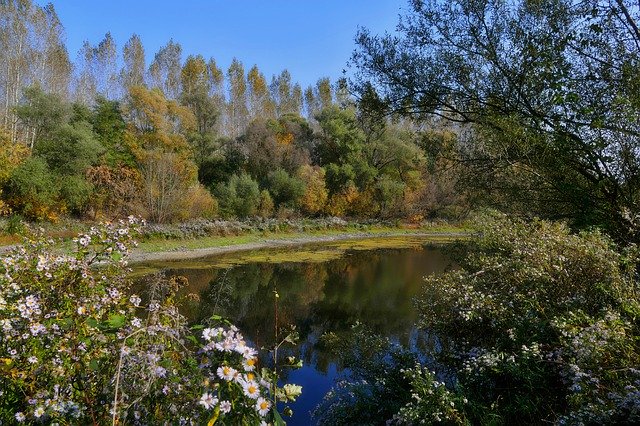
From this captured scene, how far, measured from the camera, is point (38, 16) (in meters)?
29.8

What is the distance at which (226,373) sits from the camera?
5.77 feet

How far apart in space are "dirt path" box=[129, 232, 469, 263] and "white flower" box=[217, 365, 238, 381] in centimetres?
1384

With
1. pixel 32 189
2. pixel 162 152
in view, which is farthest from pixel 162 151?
pixel 32 189

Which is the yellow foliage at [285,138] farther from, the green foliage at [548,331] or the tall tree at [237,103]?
the green foliage at [548,331]

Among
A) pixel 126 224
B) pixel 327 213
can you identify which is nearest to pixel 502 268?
pixel 126 224

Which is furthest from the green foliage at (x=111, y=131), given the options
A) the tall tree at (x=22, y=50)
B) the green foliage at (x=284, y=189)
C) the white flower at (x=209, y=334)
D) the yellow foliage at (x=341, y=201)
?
the white flower at (x=209, y=334)

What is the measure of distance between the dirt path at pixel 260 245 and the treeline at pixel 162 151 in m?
3.77

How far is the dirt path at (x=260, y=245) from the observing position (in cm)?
2102

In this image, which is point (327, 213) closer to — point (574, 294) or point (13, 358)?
point (574, 294)

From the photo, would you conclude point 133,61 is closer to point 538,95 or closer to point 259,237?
point 259,237

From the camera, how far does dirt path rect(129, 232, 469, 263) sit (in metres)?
21.0

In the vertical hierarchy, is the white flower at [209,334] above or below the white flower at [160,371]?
above

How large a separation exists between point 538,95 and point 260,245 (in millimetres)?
22815

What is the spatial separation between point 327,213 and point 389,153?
8.37 metres
